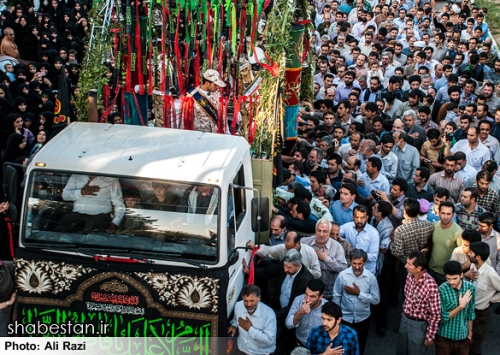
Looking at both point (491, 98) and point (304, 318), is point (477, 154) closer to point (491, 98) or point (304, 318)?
point (491, 98)

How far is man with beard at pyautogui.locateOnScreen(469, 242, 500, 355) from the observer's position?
802 cm

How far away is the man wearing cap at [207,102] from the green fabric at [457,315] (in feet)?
Result: 11.1

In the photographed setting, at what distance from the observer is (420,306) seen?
748 centimetres

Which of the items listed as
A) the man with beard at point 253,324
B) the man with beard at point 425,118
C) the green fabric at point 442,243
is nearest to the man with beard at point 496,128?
the man with beard at point 425,118

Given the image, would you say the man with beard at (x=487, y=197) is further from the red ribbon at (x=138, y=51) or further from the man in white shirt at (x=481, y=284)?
the red ribbon at (x=138, y=51)

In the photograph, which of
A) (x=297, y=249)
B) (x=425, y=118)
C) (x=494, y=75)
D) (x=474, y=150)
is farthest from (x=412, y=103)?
(x=297, y=249)

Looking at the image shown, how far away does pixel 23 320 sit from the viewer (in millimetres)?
6875

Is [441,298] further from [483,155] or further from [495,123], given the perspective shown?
[495,123]

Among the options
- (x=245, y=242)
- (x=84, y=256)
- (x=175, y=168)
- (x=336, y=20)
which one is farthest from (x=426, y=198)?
(x=336, y=20)

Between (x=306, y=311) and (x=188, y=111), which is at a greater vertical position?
(x=188, y=111)

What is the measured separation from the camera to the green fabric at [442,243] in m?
8.62

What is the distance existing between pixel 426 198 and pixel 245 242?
3492mm

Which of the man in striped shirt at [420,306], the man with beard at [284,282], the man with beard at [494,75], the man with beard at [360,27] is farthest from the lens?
the man with beard at [360,27]

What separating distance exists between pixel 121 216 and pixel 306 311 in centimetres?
194
